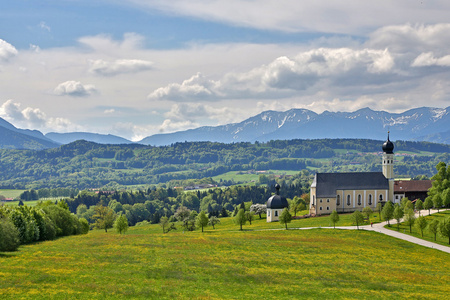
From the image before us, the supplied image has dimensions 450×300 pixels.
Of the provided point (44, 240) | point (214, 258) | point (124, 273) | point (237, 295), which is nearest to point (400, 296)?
point (237, 295)

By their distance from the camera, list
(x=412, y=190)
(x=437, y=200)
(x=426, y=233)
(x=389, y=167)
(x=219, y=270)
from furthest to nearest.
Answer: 1. (x=412, y=190)
2. (x=389, y=167)
3. (x=437, y=200)
4. (x=426, y=233)
5. (x=219, y=270)

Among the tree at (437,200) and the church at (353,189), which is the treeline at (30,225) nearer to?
the church at (353,189)

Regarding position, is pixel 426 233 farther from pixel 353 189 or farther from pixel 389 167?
pixel 389 167

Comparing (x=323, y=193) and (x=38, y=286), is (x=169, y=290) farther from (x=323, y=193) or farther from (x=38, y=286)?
(x=323, y=193)

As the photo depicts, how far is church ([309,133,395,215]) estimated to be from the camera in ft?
383

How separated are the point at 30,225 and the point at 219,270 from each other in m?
31.0

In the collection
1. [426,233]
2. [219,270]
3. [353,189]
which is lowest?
[426,233]

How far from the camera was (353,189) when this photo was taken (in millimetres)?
118688

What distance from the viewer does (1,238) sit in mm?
50406

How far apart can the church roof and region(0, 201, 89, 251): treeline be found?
215ft

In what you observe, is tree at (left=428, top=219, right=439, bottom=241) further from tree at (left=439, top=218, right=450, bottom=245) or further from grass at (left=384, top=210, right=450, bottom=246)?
tree at (left=439, top=218, right=450, bottom=245)

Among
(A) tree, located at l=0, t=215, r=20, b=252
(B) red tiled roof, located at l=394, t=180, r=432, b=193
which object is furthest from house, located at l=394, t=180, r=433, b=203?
(A) tree, located at l=0, t=215, r=20, b=252

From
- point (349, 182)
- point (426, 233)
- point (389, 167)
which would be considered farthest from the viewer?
point (389, 167)

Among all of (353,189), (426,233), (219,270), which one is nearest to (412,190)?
(353,189)
